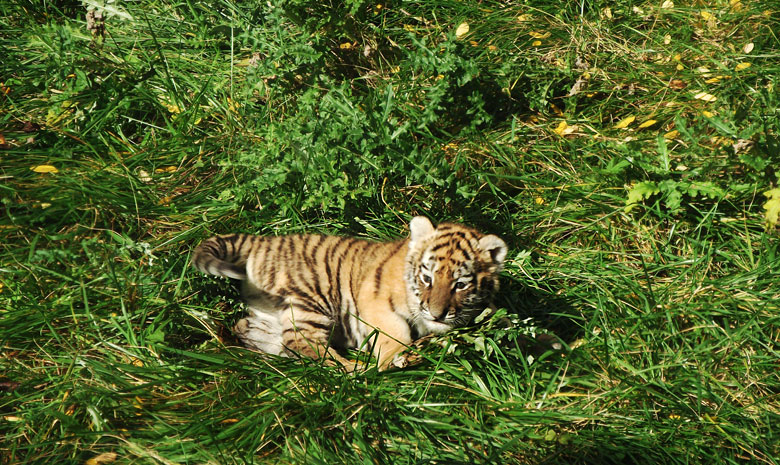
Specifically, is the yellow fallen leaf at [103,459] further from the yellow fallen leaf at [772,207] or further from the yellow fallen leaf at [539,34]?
the yellow fallen leaf at [539,34]

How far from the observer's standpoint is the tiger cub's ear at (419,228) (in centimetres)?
419

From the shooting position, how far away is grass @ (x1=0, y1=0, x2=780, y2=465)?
3.47 m

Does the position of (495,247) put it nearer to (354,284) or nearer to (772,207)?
(354,284)

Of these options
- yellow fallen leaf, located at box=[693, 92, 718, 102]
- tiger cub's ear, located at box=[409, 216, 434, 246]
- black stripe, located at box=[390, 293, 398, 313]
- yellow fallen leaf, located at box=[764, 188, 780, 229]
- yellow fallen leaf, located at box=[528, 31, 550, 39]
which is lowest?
black stripe, located at box=[390, 293, 398, 313]

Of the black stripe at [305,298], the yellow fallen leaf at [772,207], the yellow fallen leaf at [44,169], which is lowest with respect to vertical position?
the black stripe at [305,298]

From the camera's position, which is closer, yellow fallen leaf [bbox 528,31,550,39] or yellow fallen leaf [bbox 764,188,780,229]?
yellow fallen leaf [bbox 764,188,780,229]

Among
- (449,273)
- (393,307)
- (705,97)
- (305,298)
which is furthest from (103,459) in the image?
(705,97)

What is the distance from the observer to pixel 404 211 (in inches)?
193

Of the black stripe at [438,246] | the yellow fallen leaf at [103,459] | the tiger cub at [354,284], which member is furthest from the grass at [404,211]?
the black stripe at [438,246]

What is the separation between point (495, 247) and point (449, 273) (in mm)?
309

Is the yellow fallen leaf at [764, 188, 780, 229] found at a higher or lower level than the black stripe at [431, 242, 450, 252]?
higher

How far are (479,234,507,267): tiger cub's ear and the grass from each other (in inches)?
15.5

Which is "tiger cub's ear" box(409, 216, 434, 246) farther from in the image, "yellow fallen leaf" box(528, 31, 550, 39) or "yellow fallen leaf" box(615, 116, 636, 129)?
"yellow fallen leaf" box(528, 31, 550, 39)

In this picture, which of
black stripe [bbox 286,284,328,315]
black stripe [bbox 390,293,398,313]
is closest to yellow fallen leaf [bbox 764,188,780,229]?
black stripe [bbox 390,293,398,313]
